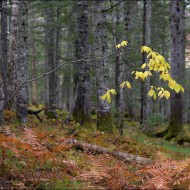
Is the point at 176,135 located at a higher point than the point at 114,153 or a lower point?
lower

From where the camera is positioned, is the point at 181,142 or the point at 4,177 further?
the point at 181,142

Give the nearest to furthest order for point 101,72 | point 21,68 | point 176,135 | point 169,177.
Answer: point 169,177 < point 21,68 < point 101,72 < point 176,135

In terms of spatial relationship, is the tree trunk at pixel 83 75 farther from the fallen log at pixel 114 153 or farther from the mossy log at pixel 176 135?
the fallen log at pixel 114 153

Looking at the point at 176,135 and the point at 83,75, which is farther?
the point at 176,135

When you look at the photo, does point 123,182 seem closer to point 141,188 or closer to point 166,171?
point 141,188

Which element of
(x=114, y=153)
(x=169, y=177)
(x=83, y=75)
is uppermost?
(x=83, y=75)

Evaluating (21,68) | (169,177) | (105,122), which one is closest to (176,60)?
(105,122)

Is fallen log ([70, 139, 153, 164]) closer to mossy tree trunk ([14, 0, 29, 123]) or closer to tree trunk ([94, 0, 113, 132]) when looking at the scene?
tree trunk ([94, 0, 113, 132])

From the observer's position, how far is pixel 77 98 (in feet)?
43.1

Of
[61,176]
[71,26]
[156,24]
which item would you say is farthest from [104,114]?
[156,24]

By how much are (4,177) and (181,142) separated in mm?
11535

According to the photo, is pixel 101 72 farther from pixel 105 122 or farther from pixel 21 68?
pixel 21 68

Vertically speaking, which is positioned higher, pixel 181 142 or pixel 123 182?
pixel 123 182

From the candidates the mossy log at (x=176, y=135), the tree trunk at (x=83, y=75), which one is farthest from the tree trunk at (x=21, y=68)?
the mossy log at (x=176, y=135)
